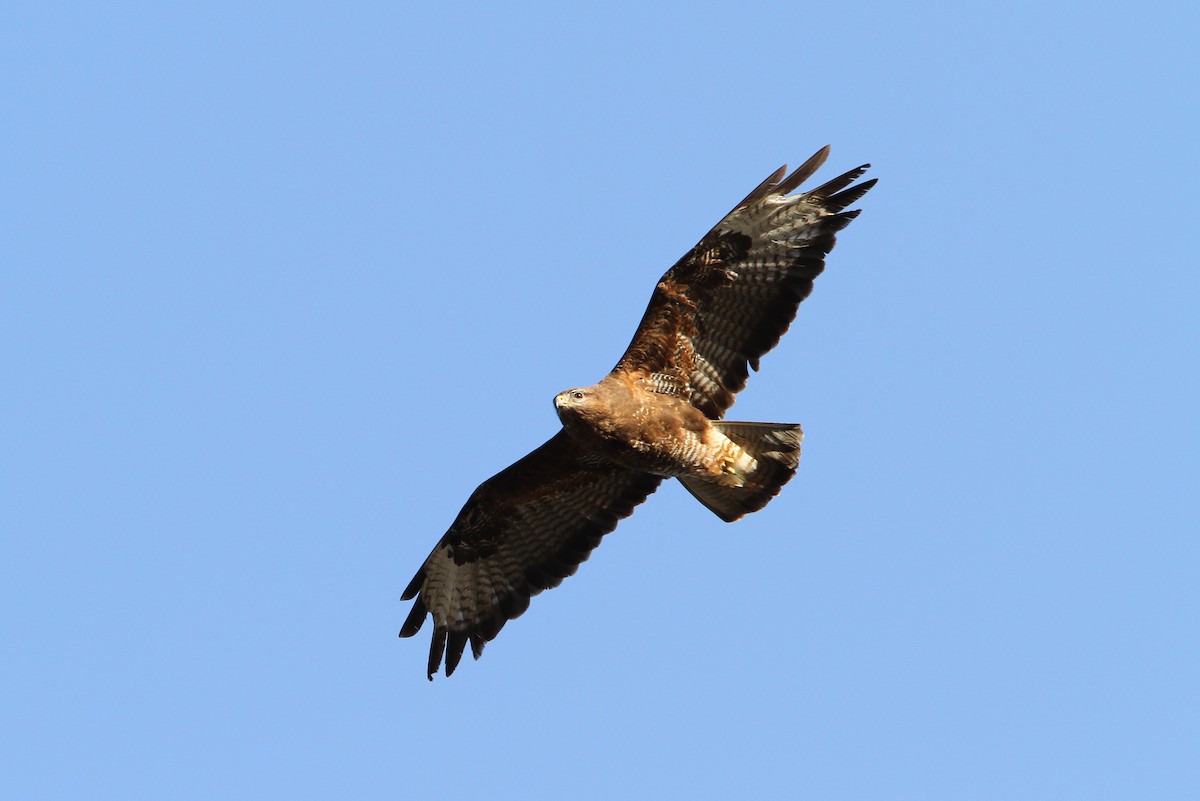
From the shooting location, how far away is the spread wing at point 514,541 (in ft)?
44.4

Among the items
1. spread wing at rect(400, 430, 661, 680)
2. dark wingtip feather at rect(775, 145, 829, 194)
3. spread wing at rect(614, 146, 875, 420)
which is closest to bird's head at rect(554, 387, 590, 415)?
spread wing at rect(614, 146, 875, 420)

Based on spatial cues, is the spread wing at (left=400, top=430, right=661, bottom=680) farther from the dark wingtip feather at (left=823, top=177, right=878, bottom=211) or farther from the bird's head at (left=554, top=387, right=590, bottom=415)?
the dark wingtip feather at (left=823, top=177, right=878, bottom=211)

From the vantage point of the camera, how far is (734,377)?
507 inches

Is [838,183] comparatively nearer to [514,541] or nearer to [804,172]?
[804,172]

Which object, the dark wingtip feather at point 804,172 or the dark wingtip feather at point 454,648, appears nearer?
the dark wingtip feather at point 804,172

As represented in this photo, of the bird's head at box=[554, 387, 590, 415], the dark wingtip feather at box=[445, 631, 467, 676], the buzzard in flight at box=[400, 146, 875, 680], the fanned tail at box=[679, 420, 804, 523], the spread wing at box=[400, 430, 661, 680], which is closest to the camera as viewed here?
the bird's head at box=[554, 387, 590, 415]

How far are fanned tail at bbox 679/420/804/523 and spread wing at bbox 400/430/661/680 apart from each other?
622 mm

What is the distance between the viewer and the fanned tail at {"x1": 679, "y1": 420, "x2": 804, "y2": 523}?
12.9m

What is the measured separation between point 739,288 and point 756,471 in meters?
1.43

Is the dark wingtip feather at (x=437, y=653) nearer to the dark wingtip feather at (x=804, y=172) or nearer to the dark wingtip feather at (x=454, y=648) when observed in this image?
the dark wingtip feather at (x=454, y=648)

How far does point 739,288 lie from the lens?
12742 mm

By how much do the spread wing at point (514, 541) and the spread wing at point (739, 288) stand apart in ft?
3.56

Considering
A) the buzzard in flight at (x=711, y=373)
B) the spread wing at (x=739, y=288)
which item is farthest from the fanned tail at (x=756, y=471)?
the spread wing at (x=739, y=288)

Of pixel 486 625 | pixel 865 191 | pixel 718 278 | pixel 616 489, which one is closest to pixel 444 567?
pixel 486 625
